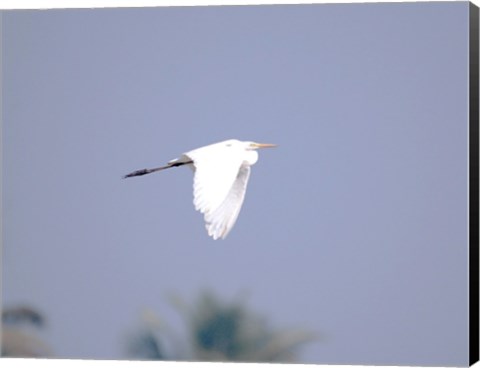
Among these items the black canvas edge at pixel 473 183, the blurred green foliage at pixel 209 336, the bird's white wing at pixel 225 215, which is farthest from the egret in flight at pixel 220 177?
the black canvas edge at pixel 473 183

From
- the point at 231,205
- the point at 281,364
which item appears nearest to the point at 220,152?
the point at 231,205

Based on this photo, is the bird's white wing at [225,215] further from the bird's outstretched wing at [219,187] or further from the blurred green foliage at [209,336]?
the blurred green foliage at [209,336]

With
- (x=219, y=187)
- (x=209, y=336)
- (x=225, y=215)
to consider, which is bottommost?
(x=209, y=336)

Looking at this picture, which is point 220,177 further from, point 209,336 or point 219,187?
point 209,336

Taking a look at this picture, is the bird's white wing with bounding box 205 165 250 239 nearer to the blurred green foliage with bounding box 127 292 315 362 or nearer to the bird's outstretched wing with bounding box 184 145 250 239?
the bird's outstretched wing with bounding box 184 145 250 239

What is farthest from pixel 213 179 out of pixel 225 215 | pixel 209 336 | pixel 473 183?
pixel 209 336

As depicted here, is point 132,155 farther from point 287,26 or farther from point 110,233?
point 287,26
